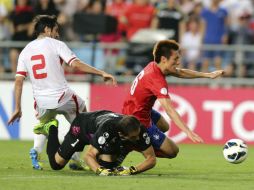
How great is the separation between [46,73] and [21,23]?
342 inches

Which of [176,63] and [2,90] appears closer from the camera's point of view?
[176,63]

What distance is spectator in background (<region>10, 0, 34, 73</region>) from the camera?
2105cm

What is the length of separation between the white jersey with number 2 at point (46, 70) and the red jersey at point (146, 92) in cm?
103

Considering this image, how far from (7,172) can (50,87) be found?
4.71 ft

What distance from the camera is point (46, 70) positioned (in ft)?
A: 41.6

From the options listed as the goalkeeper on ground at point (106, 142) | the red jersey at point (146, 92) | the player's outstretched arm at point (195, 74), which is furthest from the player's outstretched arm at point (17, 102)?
the player's outstretched arm at point (195, 74)

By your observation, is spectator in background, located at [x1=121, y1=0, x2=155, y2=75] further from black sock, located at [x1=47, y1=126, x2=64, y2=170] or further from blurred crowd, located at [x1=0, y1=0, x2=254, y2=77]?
black sock, located at [x1=47, y1=126, x2=64, y2=170]

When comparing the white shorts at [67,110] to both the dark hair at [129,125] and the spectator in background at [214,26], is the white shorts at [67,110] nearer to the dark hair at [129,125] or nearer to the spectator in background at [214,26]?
the dark hair at [129,125]

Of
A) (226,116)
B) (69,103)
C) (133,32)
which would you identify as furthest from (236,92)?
(69,103)

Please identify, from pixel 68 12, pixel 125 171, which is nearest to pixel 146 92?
pixel 125 171

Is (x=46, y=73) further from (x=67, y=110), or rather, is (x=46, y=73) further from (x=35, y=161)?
(x=35, y=161)

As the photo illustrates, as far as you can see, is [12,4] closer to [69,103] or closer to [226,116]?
[226,116]

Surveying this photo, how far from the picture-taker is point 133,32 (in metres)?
21.3

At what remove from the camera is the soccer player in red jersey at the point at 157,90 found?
11.8 meters
